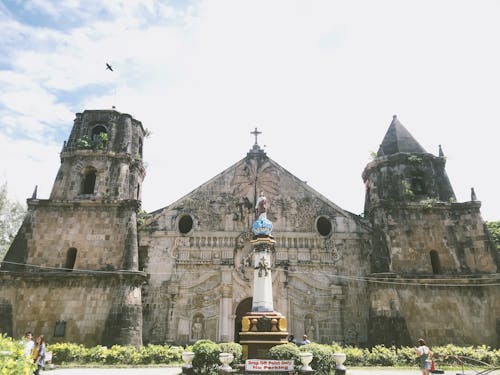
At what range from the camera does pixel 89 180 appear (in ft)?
63.2

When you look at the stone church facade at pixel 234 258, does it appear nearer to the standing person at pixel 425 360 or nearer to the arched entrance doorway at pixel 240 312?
the arched entrance doorway at pixel 240 312

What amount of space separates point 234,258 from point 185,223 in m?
3.15

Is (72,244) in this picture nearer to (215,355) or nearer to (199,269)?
(199,269)

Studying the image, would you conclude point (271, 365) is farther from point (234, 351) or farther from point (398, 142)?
point (398, 142)

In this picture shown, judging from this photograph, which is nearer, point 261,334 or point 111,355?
point 261,334

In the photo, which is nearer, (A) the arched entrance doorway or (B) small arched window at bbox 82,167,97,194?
(A) the arched entrance doorway

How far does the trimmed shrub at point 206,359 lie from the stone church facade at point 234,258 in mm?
6183

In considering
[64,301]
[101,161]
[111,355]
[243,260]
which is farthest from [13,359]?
[101,161]

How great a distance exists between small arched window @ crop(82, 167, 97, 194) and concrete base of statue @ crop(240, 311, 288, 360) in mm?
12059

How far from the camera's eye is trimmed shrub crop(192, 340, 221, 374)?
9.72m

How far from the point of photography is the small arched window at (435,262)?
1748cm

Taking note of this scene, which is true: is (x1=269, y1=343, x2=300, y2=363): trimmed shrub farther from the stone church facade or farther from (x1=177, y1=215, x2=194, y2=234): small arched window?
(x1=177, y1=215, x2=194, y2=234): small arched window

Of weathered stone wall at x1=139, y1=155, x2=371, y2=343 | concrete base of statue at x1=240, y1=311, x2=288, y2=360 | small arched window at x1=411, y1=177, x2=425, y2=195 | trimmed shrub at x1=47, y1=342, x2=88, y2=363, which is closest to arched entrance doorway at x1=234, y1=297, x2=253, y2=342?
weathered stone wall at x1=139, y1=155, x2=371, y2=343

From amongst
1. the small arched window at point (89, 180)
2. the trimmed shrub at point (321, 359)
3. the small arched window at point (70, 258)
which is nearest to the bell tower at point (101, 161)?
the small arched window at point (89, 180)
